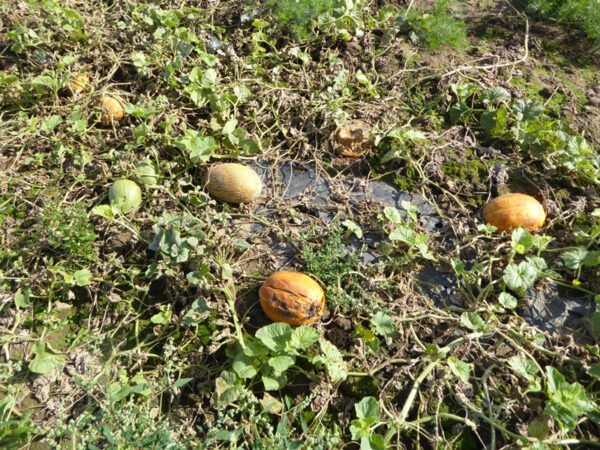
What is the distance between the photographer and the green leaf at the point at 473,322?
238cm

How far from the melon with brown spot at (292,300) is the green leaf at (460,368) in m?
→ 0.81

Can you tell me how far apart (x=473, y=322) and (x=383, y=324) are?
1.83 ft

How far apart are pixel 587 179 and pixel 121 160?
3.70m

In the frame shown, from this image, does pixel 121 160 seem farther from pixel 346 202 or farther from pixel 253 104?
pixel 346 202

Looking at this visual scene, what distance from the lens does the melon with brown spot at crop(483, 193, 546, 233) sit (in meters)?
2.81

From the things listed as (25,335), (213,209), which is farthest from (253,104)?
(25,335)

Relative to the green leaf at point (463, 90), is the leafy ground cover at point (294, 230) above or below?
below

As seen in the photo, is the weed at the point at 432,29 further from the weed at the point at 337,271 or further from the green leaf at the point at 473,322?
the green leaf at the point at 473,322

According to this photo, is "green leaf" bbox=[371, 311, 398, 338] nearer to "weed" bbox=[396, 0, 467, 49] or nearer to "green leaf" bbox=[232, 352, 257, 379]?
"green leaf" bbox=[232, 352, 257, 379]

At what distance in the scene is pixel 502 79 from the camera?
391 cm

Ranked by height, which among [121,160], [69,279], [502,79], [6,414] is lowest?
[6,414]

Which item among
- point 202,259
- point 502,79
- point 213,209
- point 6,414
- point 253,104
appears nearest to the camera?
point 6,414

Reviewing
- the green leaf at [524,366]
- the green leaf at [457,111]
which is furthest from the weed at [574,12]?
the green leaf at [524,366]

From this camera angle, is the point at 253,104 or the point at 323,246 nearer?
the point at 323,246
